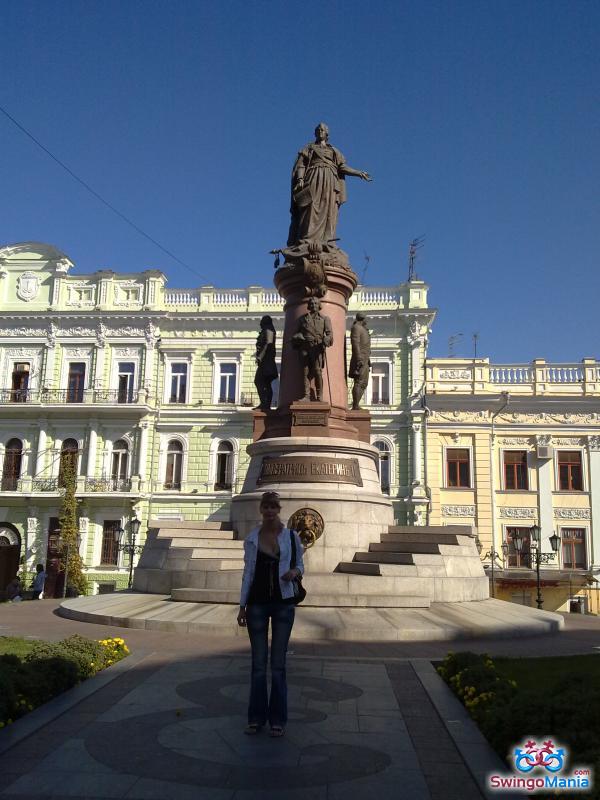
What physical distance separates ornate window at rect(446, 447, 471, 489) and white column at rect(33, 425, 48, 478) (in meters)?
22.4

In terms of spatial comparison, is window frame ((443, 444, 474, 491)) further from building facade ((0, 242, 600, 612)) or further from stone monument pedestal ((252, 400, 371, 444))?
stone monument pedestal ((252, 400, 371, 444))

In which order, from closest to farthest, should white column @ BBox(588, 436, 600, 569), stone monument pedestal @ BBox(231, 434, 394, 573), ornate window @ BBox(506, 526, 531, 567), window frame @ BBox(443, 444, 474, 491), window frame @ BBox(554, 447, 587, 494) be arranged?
stone monument pedestal @ BBox(231, 434, 394, 573), white column @ BBox(588, 436, 600, 569), ornate window @ BBox(506, 526, 531, 567), window frame @ BBox(554, 447, 587, 494), window frame @ BBox(443, 444, 474, 491)

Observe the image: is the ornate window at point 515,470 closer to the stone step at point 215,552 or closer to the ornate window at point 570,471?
the ornate window at point 570,471

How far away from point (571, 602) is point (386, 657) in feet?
98.9

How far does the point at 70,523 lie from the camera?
39312 millimetres

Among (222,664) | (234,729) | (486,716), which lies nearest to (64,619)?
(222,664)

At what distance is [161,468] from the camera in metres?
42.7

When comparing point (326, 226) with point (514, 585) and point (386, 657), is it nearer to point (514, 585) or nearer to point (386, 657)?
point (386, 657)

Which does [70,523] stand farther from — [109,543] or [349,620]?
[349,620]

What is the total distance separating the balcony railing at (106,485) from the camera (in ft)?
136

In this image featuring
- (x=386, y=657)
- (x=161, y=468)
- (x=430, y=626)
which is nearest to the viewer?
(x=386, y=657)

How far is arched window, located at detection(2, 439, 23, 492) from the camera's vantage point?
42281 millimetres

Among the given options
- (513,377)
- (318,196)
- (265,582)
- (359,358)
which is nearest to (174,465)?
(513,377)

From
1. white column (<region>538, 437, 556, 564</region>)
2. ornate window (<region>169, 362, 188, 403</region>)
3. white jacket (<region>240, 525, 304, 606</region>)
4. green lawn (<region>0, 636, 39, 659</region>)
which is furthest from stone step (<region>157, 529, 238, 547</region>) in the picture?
ornate window (<region>169, 362, 188, 403</region>)
